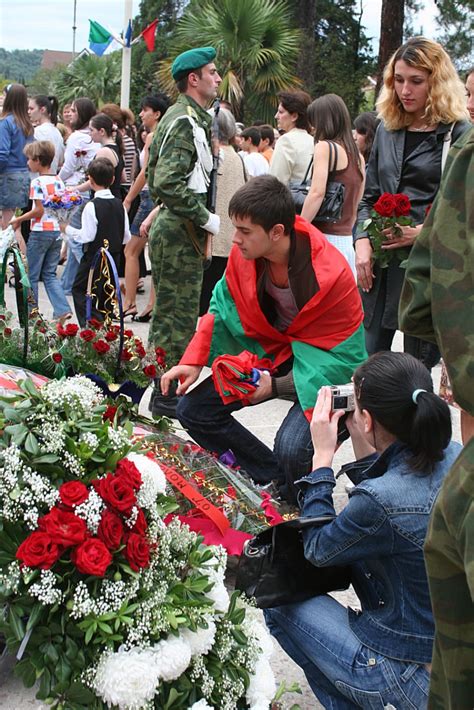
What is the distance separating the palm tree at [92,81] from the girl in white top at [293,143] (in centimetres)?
2498

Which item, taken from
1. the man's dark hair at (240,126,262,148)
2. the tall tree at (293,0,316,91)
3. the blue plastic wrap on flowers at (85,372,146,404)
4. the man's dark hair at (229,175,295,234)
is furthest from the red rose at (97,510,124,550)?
the tall tree at (293,0,316,91)

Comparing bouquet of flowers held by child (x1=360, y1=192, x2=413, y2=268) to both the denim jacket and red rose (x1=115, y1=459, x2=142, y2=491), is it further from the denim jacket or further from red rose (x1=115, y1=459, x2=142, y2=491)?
red rose (x1=115, y1=459, x2=142, y2=491)

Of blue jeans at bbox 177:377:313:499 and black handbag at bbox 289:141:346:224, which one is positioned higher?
black handbag at bbox 289:141:346:224

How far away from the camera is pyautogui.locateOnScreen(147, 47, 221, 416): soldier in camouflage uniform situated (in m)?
5.32

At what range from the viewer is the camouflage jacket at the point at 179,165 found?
531 centimetres

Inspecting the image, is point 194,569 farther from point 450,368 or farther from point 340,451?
point 340,451

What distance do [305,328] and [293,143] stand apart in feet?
10.4

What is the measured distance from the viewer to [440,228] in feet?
4.81

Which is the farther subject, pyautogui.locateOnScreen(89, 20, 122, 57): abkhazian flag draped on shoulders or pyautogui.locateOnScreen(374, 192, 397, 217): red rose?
pyautogui.locateOnScreen(89, 20, 122, 57): abkhazian flag draped on shoulders

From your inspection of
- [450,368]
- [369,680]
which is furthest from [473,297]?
[369,680]

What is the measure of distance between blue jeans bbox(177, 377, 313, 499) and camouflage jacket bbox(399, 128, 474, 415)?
220 cm

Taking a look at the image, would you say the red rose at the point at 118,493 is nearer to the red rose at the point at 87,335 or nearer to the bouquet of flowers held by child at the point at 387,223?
the red rose at the point at 87,335

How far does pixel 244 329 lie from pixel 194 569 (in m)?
1.61

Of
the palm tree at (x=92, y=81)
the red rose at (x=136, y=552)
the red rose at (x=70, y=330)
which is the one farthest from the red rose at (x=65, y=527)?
the palm tree at (x=92, y=81)
